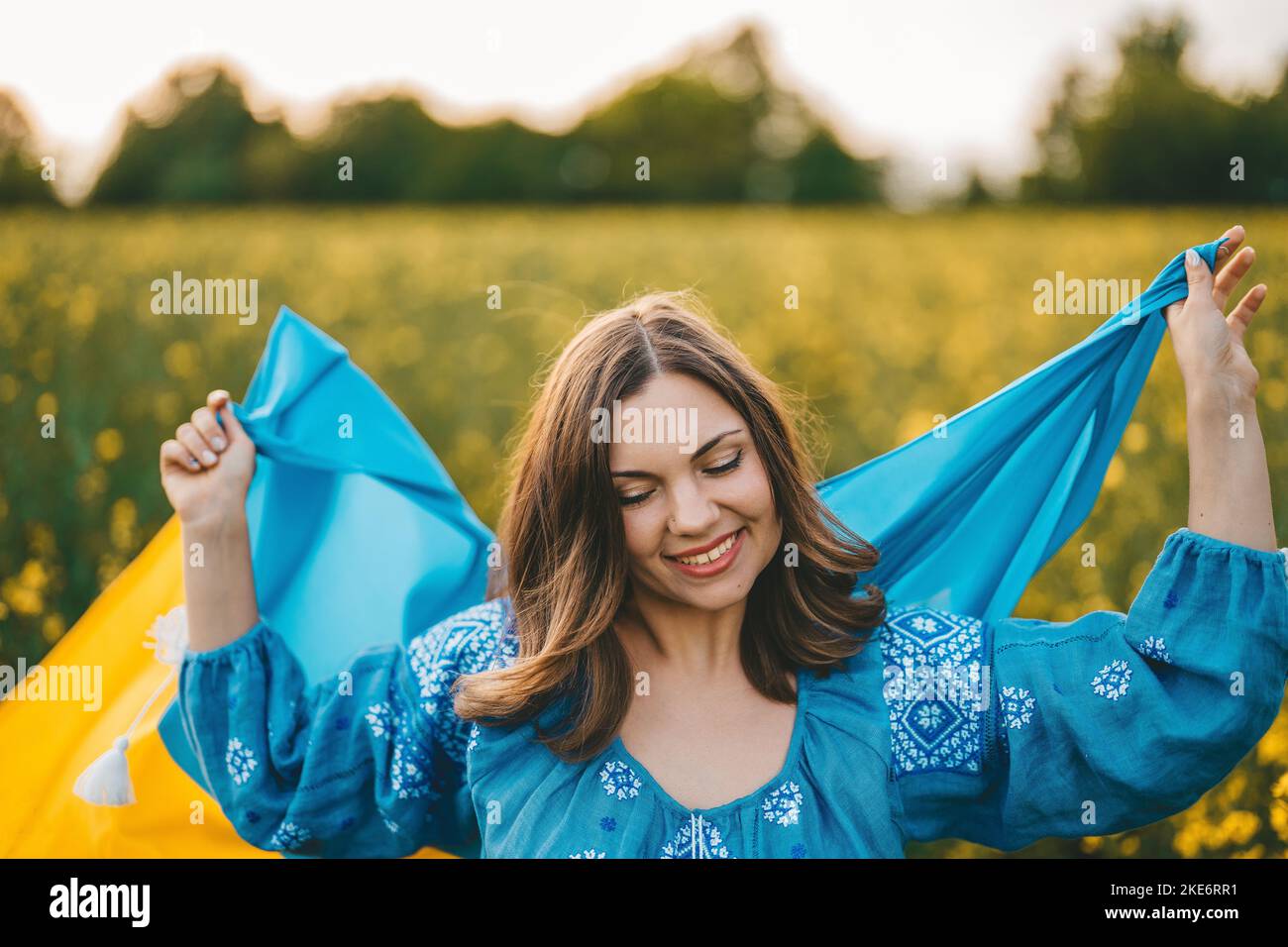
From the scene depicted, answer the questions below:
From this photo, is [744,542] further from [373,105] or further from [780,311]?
[373,105]

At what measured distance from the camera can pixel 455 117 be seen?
121 feet

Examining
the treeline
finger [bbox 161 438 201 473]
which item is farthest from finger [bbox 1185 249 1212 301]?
finger [bbox 161 438 201 473]

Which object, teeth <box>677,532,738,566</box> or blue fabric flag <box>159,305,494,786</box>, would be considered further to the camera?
A: blue fabric flag <box>159,305,494,786</box>

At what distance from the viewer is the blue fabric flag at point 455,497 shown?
2799 millimetres

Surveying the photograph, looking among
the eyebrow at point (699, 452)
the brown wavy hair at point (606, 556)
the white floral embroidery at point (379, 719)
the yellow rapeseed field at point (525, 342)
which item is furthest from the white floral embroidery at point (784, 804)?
the yellow rapeseed field at point (525, 342)

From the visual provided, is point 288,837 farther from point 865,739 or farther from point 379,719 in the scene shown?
point 865,739

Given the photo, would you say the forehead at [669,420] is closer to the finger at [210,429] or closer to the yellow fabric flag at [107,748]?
the finger at [210,429]

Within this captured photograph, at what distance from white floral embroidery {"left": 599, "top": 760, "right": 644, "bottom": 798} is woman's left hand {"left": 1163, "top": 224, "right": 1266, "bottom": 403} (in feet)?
4.24

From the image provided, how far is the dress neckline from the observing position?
2.31m

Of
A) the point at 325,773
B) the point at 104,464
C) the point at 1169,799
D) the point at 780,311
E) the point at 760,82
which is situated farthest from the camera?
the point at 760,82

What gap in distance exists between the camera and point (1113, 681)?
229 centimetres

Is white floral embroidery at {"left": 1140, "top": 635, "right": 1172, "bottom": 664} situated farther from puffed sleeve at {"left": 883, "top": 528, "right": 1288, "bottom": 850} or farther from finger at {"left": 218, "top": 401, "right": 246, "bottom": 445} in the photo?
finger at {"left": 218, "top": 401, "right": 246, "bottom": 445}

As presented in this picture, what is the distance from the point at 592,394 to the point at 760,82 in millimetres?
54864

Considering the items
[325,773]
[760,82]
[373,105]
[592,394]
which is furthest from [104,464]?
[760,82]
